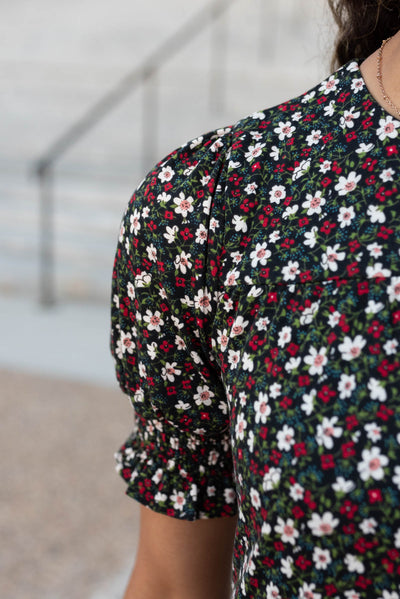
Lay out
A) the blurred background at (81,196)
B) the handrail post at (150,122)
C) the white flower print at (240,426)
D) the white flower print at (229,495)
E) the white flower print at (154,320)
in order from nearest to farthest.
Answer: the white flower print at (240,426)
the white flower print at (154,320)
the white flower print at (229,495)
the blurred background at (81,196)
the handrail post at (150,122)

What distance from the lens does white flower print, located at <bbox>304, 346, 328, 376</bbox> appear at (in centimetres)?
68

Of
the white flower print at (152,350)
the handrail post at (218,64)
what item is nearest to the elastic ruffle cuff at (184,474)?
the white flower print at (152,350)

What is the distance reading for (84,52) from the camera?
11586 mm

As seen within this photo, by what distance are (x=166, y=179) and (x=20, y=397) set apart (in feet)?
11.6

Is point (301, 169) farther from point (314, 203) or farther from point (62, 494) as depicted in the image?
point (62, 494)

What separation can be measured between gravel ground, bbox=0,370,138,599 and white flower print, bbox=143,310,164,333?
2.16 m

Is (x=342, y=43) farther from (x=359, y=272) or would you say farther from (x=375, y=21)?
(x=359, y=272)

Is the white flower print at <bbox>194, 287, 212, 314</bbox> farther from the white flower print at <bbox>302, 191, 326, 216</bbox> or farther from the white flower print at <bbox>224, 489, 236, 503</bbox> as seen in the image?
the white flower print at <bbox>224, 489, 236, 503</bbox>

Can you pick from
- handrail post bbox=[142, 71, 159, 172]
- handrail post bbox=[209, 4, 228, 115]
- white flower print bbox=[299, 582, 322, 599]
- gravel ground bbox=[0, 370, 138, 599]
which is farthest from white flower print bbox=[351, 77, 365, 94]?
handrail post bbox=[209, 4, 228, 115]

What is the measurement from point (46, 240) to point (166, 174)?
539cm

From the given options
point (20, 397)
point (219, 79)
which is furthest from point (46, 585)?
point (219, 79)

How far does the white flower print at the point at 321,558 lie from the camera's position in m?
0.67

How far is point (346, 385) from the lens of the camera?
66 cm

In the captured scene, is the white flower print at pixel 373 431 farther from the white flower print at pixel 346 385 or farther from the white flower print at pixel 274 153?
the white flower print at pixel 274 153
